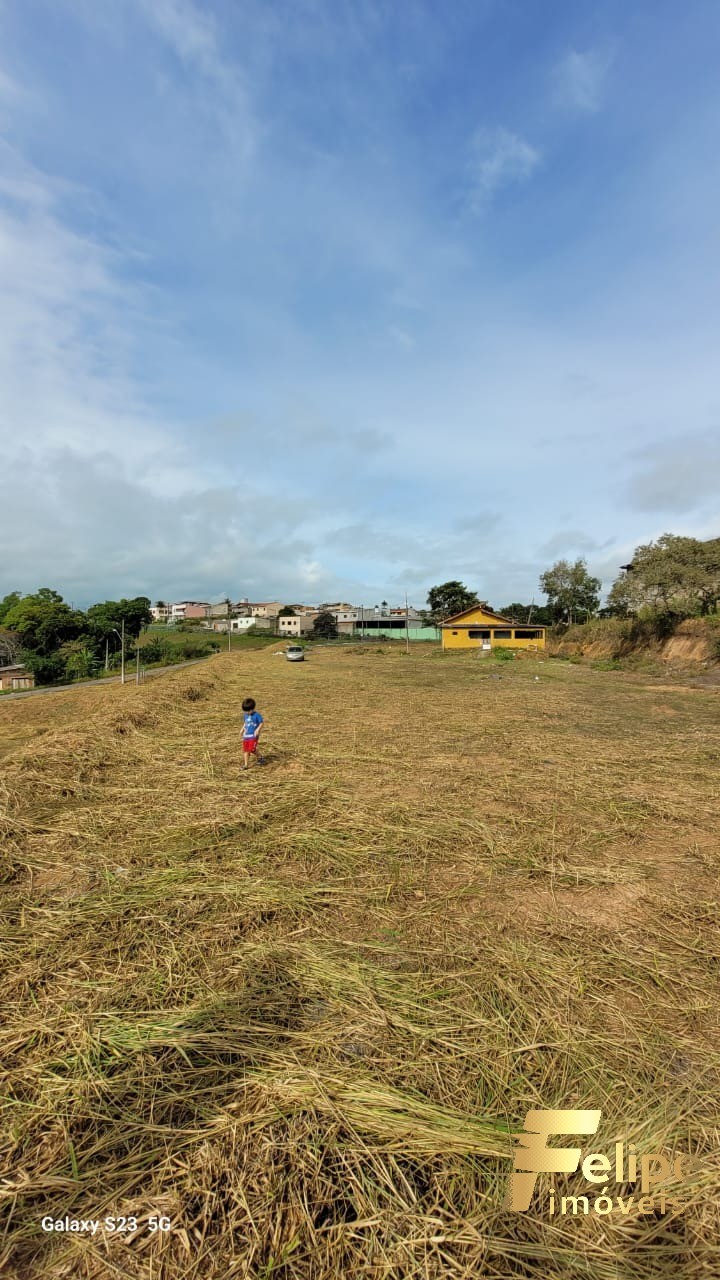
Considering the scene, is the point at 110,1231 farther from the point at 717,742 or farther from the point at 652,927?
the point at 717,742

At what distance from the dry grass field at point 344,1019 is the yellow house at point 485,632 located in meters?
42.2

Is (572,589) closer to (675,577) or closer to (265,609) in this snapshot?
(675,577)

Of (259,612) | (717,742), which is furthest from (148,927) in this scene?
(259,612)

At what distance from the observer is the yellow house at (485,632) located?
4708 centimetres

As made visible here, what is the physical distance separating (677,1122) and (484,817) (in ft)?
11.4

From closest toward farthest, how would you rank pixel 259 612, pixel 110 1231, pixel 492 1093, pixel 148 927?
pixel 110 1231
pixel 492 1093
pixel 148 927
pixel 259 612

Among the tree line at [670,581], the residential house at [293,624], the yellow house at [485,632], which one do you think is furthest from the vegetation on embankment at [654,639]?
the residential house at [293,624]

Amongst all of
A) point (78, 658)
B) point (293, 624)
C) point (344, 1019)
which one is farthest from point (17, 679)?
point (293, 624)

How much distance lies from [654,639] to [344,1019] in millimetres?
30978

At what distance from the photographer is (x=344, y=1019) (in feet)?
8.23

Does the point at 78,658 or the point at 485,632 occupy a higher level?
the point at 485,632

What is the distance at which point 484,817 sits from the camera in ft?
18.0

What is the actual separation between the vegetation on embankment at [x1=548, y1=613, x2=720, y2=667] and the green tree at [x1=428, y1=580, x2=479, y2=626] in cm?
3268

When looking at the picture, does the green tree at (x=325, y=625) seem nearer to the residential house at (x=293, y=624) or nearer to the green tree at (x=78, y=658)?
the residential house at (x=293, y=624)
